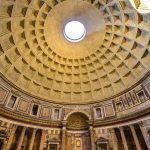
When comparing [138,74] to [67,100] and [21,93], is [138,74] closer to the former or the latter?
[67,100]

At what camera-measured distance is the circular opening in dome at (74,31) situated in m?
22.4

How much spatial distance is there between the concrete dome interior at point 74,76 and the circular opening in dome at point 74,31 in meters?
0.20

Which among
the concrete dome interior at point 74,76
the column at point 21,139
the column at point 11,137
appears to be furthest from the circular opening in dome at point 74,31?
the column at point 11,137

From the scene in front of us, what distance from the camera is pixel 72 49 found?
75.2 ft

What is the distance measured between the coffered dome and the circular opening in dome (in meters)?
0.75

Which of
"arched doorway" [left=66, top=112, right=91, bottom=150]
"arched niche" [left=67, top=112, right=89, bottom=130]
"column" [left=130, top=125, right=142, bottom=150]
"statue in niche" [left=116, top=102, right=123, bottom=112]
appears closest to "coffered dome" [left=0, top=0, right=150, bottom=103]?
"statue in niche" [left=116, top=102, right=123, bottom=112]

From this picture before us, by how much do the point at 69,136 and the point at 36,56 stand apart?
11394 millimetres

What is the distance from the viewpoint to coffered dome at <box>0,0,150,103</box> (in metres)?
18.1

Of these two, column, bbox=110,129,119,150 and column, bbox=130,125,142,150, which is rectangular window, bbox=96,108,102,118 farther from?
column, bbox=130,125,142,150

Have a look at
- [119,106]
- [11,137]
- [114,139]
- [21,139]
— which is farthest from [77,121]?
[11,137]

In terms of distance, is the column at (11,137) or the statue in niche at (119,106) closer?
the column at (11,137)

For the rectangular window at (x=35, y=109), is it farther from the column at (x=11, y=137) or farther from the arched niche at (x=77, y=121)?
the arched niche at (x=77, y=121)

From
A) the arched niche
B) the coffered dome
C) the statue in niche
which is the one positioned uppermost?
the coffered dome

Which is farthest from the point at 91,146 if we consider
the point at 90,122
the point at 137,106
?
the point at 137,106
